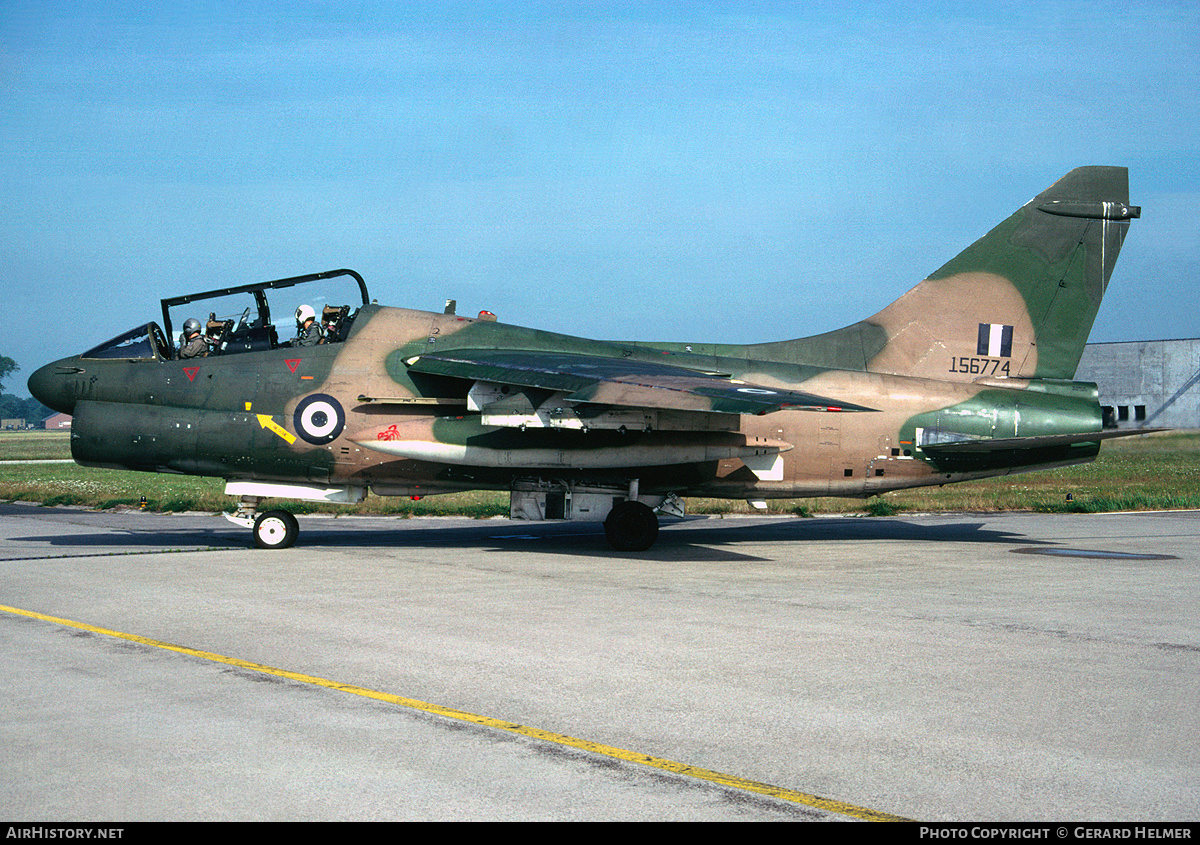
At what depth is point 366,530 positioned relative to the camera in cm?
1958

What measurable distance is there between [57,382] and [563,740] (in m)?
13.6

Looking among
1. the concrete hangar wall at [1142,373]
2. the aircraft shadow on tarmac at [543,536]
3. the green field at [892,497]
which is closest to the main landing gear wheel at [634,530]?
the aircraft shadow on tarmac at [543,536]

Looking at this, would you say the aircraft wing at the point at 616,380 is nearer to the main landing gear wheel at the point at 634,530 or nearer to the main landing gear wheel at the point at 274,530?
the main landing gear wheel at the point at 634,530

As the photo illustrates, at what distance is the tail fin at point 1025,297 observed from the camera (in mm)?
16984

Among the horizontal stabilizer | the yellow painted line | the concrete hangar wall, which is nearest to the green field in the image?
the concrete hangar wall

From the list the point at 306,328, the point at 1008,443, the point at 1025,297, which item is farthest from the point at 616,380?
the point at 1025,297

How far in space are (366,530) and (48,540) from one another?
17.9ft

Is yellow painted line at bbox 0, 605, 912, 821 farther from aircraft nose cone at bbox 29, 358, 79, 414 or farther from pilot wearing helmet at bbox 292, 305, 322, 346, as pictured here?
aircraft nose cone at bbox 29, 358, 79, 414

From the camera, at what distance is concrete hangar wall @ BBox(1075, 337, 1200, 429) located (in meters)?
39.1

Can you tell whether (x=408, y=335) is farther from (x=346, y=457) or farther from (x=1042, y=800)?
(x=1042, y=800)

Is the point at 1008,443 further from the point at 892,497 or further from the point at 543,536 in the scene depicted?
the point at 892,497

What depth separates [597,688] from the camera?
708cm

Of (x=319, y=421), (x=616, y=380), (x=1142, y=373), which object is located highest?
(x=1142, y=373)

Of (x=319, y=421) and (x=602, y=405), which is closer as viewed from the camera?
(x=602, y=405)
